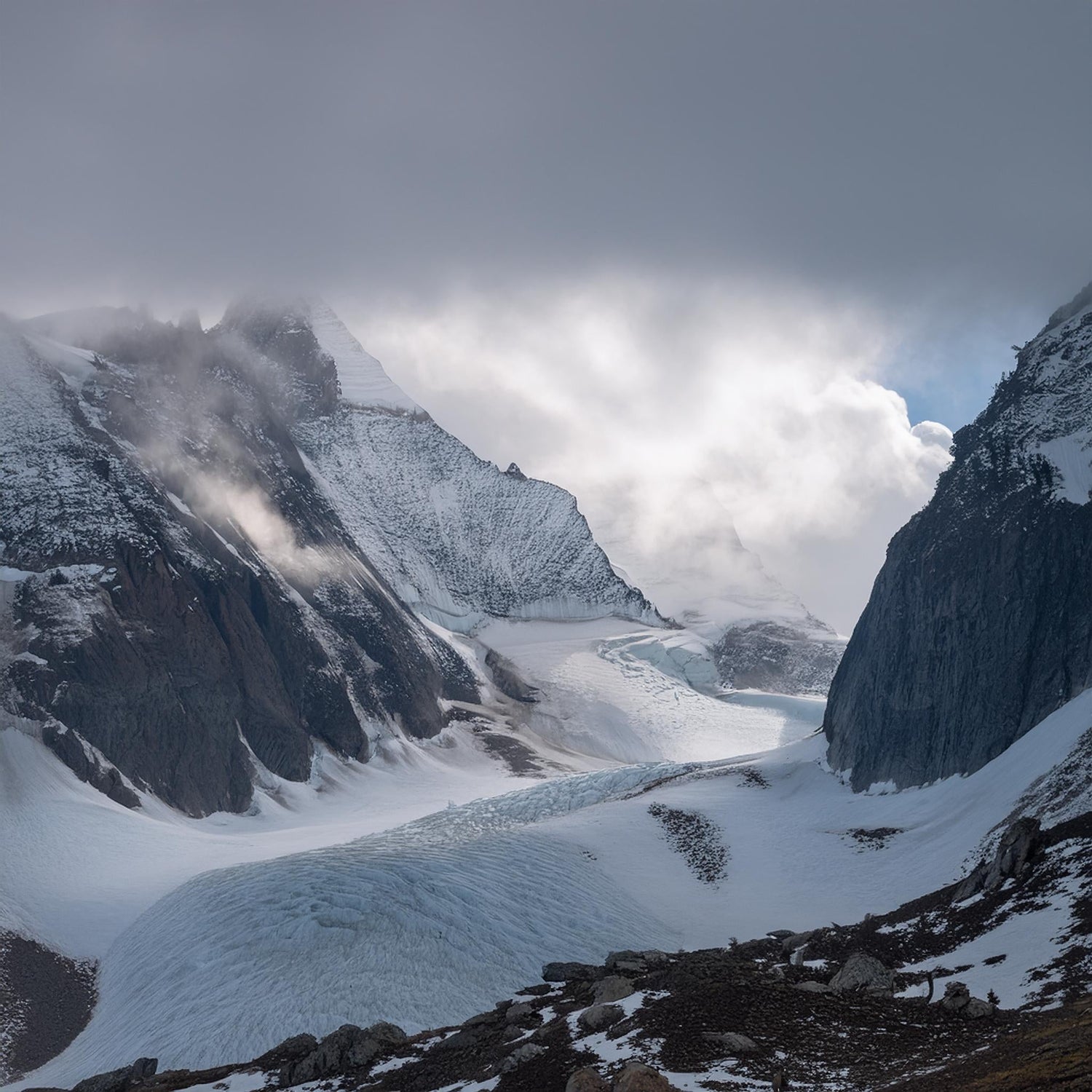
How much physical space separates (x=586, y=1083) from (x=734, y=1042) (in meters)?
4.52

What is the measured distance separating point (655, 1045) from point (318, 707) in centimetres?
13743

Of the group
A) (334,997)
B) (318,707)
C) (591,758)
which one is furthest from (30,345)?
(334,997)

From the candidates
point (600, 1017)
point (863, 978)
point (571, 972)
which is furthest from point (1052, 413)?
point (600, 1017)

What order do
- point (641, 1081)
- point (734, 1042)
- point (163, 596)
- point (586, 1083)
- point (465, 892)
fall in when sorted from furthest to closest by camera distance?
point (163, 596)
point (465, 892)
point (734, 1042)
point (586, 1083)
point (641, 1081)

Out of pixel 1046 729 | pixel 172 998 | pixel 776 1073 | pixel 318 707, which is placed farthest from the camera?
pixel 318 707

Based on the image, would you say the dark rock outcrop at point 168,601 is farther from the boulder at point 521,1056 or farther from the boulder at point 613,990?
the boulder at point 521,1056

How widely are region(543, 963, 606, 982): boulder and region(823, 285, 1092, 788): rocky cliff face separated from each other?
Answer: 37685mm

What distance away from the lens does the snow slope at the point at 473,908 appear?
46.7 m

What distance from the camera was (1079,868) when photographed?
3819 centimetres

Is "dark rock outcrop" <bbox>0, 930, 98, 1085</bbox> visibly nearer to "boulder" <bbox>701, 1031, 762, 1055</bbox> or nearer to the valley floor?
the valley floor

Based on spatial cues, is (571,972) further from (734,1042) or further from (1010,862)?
(734,1042)

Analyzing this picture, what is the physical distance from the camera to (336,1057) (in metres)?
35.8

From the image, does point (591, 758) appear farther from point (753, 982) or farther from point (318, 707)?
point (753, 982)

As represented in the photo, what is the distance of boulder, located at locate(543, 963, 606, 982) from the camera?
149ft
